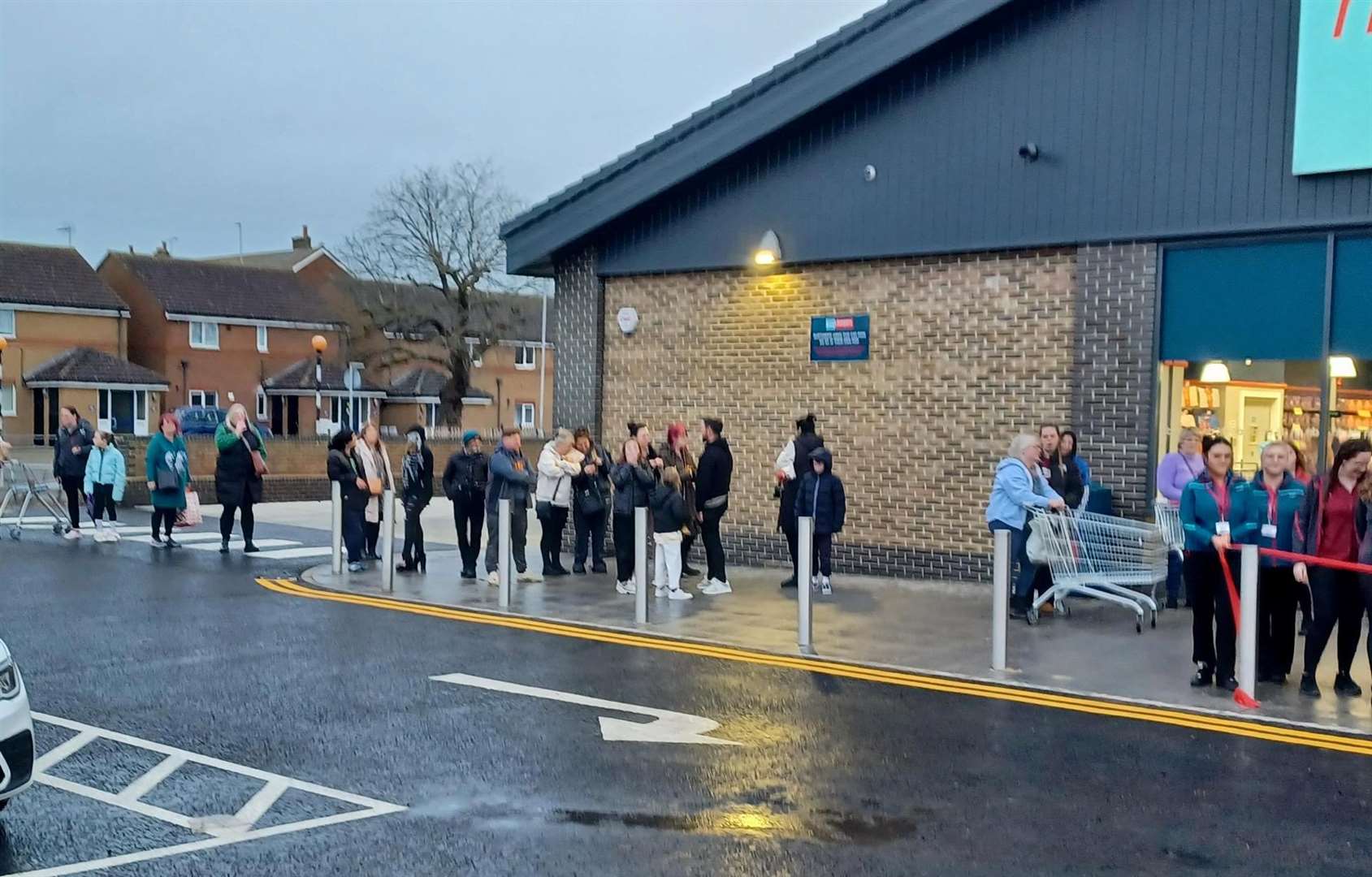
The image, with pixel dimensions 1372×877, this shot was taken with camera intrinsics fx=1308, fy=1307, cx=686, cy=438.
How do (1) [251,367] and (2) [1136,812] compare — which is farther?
(1) [251,367]

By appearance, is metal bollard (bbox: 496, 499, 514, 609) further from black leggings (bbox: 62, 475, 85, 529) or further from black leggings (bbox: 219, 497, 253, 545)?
black leggings (bbox: 62, 475, 85, 529)

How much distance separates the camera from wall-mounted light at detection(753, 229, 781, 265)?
16.1 m

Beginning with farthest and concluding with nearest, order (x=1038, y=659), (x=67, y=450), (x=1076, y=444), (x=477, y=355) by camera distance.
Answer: (x=477, y=355) < (x=67, y=450) < (x=1076, y=444) < (x=1038, y=659)

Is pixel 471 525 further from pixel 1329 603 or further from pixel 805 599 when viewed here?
pixel 1329 603

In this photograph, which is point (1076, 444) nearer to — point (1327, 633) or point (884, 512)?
point (884, 512)

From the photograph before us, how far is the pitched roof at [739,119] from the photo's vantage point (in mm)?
14500

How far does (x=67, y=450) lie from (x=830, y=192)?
39.3 ft

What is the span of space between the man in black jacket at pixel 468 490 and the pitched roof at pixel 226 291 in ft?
152

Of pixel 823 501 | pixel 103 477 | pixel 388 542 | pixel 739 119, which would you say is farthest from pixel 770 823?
pixel 103 477

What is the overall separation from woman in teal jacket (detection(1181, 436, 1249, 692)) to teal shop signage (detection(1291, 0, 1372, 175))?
14.2 ft

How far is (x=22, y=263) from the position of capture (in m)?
54.8

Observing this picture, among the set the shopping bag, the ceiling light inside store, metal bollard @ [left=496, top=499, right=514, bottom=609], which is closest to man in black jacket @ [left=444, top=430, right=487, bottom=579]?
metal bollard @ [left=496, top=499, right=514, bottom=609]

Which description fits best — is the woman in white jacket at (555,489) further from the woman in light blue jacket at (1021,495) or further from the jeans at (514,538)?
the woman in light blue jacket at (1021,495)

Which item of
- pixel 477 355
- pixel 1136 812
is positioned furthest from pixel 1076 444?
pixel 477 355
